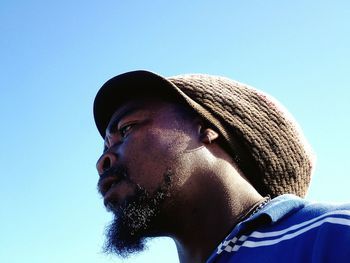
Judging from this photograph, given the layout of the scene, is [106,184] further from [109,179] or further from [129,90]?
[129,90]

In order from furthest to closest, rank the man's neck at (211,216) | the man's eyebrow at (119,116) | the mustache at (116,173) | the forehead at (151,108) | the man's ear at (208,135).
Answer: the man's eyebrow at (119,116) → the forehead at (151,108) → the man's ear at (208,135) → the mustache at (116,173) → the man's neck at (211,216)

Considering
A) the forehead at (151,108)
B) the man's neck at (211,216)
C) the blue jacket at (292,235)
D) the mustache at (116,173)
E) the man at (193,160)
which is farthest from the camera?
the forehead at (151,108)

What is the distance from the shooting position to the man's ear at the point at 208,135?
11.3 ft

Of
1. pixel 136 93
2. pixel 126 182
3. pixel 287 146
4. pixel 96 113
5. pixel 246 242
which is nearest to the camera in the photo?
pixel 246 242

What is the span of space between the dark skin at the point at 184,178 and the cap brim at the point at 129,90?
0.17 metres

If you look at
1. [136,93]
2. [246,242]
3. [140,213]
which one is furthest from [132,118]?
[246,242]

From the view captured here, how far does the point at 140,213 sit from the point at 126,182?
0.24 m

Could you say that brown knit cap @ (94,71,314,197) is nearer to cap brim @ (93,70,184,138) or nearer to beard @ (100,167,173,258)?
cap brim @ (93,70,184,138)

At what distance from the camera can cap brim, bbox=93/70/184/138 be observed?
3.64m

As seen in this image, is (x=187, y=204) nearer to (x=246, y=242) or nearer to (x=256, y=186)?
(x=256, y=186)

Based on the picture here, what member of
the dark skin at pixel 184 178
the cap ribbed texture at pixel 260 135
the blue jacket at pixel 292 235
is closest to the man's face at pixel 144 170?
the dark skin at pixel 184 178

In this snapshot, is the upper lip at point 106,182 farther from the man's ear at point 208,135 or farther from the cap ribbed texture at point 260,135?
the cap ribbed texture at point 260,135

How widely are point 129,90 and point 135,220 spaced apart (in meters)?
1.16

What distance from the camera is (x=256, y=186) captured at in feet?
11.4
